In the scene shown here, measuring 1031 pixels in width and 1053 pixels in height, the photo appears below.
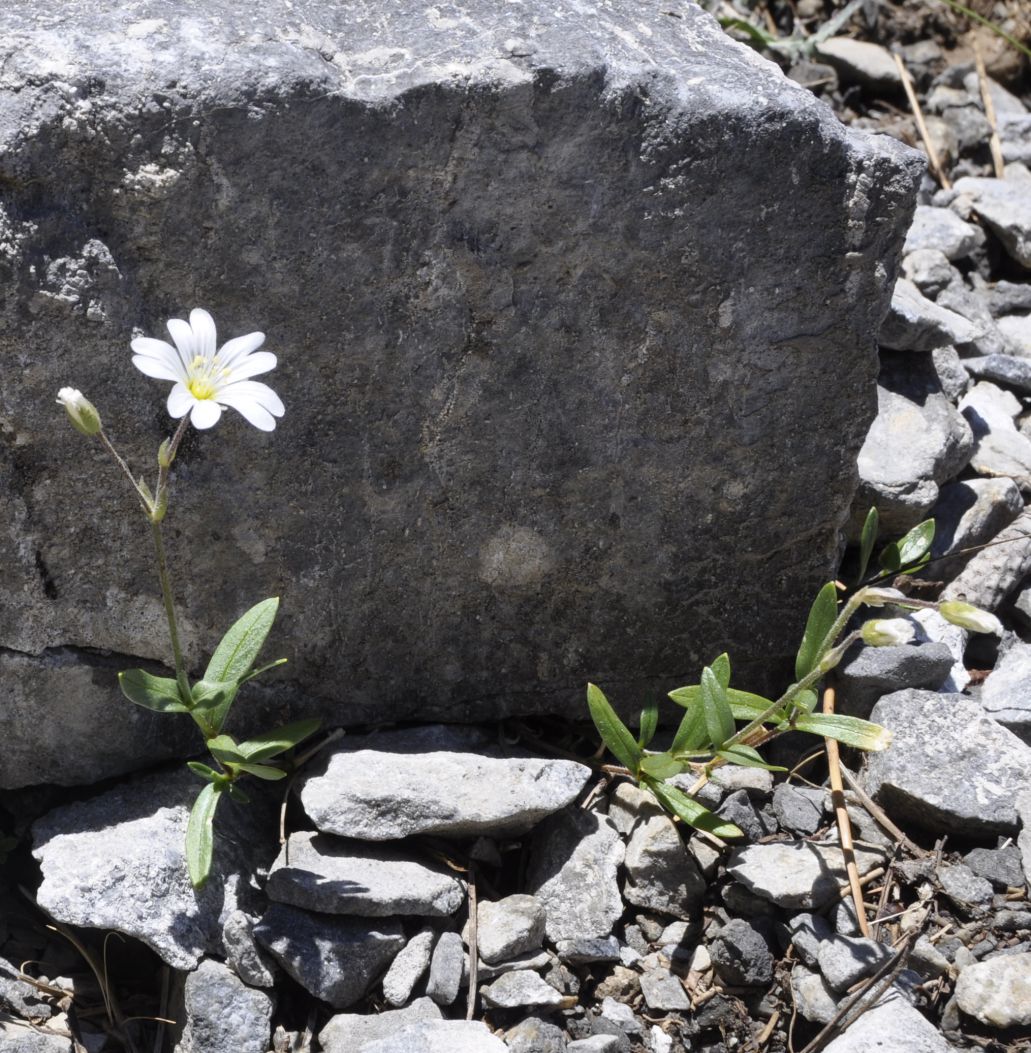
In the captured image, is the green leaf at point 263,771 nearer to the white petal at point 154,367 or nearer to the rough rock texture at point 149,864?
the rough rock texture at point 149,864

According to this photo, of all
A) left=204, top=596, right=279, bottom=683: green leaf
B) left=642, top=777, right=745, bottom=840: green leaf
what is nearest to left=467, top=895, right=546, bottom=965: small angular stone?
left=642, top=777, right=745, bottom=840: green leaf

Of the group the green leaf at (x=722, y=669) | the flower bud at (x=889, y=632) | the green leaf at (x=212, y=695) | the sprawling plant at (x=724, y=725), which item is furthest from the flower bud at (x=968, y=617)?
the green leaf at (x=212, y=695)

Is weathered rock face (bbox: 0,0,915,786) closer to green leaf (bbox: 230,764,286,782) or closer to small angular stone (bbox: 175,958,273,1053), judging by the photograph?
green leaf (bbox: 230,764,286,782)

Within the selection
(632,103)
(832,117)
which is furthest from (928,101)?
(632,103)

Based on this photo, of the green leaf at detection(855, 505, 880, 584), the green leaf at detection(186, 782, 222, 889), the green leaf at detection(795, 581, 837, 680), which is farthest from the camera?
the green leaf at detection(855, 505, 880, 584)

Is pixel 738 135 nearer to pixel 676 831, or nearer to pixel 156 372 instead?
pixel 156 372

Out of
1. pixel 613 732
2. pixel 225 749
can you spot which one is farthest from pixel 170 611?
pixel 613 732
